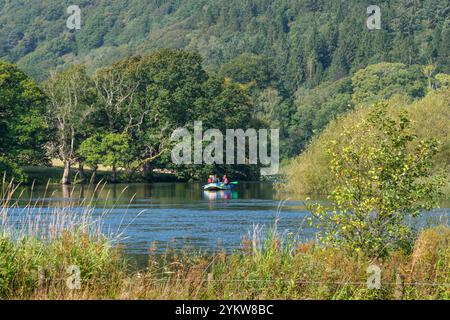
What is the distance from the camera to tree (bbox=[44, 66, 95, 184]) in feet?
288

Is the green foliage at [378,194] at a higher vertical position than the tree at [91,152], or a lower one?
higher

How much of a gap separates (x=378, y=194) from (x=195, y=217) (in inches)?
1046

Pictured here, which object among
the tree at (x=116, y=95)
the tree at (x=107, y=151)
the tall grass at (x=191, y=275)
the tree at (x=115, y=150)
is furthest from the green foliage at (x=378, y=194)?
the tree at (x=116, y=95)

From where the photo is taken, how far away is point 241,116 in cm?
9700

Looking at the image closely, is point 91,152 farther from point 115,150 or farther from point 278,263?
point 278,263

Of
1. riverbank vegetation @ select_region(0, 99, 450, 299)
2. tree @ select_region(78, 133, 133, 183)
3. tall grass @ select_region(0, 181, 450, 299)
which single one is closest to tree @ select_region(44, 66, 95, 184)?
tree @ select_region(78, 133, 133, 183)

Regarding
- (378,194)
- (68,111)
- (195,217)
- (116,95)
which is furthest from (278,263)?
(116,95)

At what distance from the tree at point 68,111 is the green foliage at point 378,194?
64681 mm

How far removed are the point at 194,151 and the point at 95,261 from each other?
73655mm

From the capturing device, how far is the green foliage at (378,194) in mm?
21672

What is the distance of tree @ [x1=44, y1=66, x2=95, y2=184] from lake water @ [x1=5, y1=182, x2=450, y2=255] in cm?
1652

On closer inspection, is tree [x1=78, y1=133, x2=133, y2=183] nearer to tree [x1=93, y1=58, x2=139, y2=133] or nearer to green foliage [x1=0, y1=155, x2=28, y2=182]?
tree [x1=93, y1=58, x2=139, y2=133]

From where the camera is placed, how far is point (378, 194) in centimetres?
2225

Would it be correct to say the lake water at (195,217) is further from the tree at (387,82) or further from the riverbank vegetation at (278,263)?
the tree at (387,82)
